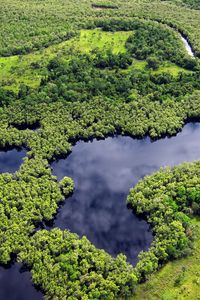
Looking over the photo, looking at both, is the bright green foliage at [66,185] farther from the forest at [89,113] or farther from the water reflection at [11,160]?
the water reflection at [11,160]

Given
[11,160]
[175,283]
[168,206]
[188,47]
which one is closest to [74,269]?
[175,283]

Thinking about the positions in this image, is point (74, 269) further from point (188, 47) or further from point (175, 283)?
point (188, 47)

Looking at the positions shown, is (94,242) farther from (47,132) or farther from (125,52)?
(125,52)

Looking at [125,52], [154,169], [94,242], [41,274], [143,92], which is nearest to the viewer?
[41,274]

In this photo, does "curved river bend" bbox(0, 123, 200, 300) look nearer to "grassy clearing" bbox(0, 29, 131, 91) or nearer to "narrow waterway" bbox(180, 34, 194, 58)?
"grassy clearing" bbox(0, 29, 131, 91)

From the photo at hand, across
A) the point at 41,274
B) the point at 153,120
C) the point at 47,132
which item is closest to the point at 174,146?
the point at 153,120

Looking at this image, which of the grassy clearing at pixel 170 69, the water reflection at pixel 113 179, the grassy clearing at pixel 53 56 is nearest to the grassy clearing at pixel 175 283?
the water reflection at pixel 113 179
